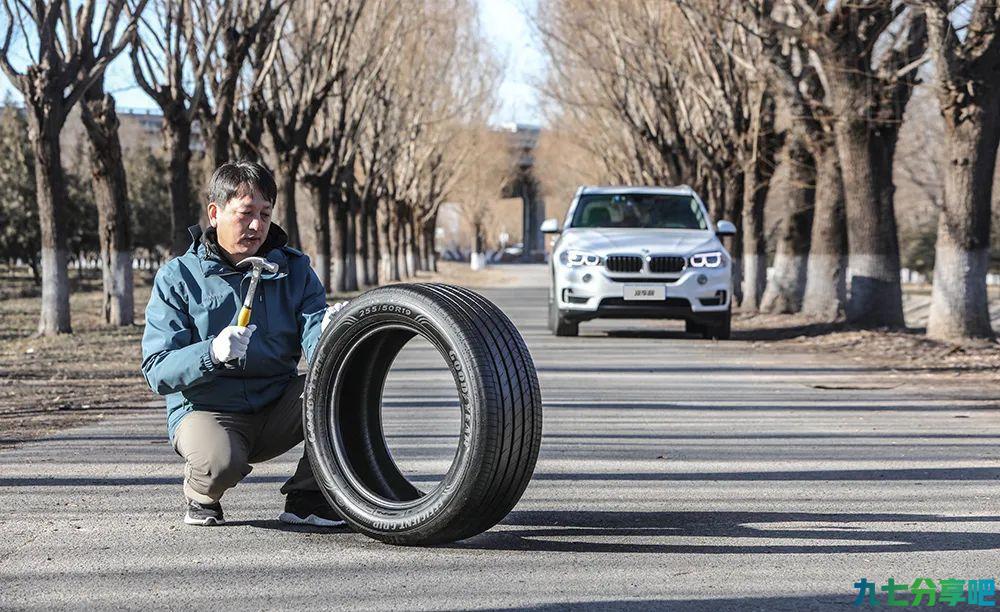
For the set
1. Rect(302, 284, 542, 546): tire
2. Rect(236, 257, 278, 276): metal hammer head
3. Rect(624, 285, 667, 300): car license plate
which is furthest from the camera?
Rect(624, 285, 667, 300): car license plate

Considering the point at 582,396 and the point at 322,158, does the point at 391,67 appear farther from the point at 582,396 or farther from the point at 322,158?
the point at 582,396

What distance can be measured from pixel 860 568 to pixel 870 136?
47.8 ft

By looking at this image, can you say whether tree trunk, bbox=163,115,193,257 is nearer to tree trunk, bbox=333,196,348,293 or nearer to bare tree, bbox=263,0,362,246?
bare tree, bbox=263,0,362,246

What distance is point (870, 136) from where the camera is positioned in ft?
60.9

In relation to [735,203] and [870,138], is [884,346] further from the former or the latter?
[735,203]

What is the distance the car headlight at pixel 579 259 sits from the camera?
17.5 meters

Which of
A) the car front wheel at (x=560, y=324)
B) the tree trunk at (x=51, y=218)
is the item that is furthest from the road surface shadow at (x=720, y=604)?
the tree trunk at (x=51, y=218)

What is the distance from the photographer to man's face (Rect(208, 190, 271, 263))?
5.49 m

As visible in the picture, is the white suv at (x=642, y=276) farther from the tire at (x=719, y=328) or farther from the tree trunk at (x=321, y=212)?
the tree trunk at (x=321, y=212)

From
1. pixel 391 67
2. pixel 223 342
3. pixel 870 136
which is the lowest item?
pixel 223 342

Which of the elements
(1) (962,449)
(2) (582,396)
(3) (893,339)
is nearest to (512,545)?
(1) (962,449)

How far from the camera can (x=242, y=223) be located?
550cm

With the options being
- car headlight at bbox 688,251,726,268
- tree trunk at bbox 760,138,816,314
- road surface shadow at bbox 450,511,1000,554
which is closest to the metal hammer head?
road surface shadow at bbox 450,511,1000,554

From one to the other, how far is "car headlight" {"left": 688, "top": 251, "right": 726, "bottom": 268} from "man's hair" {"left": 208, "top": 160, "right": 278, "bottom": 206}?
12.3 metres
